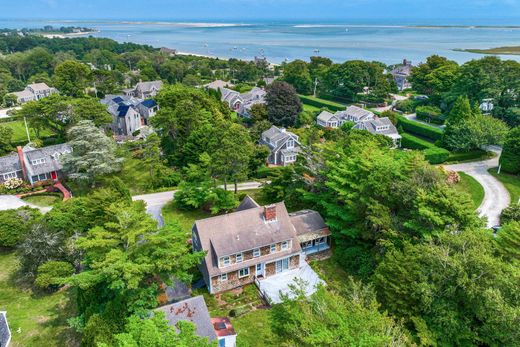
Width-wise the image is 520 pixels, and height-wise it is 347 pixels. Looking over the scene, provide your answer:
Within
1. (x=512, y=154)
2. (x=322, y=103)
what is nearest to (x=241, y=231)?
(x=512, y=154)

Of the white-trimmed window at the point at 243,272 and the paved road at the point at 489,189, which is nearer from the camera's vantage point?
the white-trimmed window at the point at 243,272

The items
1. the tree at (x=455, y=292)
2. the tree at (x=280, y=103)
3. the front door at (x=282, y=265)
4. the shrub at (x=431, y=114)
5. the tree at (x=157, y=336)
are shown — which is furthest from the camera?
the shrub at (x=431, y=114)

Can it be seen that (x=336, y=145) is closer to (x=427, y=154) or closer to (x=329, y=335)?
(x=427, y=154)

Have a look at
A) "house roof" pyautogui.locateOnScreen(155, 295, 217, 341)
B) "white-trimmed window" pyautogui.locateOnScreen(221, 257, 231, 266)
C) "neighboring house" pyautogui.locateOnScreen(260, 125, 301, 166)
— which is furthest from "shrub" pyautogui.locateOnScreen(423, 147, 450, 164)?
"house roof" pyautogui.locateOnScreen(155, 295, 217, 341)

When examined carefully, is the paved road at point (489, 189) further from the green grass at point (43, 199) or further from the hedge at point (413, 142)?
the green grass at point (43, 199)

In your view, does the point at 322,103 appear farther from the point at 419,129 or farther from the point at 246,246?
the point at 246,246

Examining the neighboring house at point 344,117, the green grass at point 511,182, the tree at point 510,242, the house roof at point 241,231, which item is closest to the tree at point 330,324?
the house roof at point 241,231

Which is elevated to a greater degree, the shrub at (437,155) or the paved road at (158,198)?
the shrub at (437,155)
